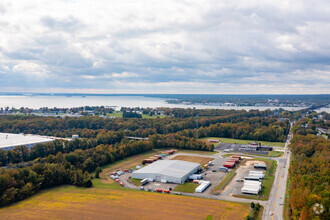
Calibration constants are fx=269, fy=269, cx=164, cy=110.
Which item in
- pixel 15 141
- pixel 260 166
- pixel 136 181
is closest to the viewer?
pixel 136 181

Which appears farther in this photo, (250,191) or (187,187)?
(187,187)

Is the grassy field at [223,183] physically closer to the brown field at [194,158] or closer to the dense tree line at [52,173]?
the brown field at [194,158]

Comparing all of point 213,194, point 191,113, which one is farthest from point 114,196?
point 191,113

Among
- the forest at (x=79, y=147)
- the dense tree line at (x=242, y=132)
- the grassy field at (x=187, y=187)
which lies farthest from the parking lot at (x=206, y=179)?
the dense tree line at (x=242, y=132)

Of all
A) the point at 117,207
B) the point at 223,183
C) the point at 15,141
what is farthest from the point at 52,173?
the point at 15,141

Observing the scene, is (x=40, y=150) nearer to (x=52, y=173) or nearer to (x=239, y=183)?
(x=52, y=173)

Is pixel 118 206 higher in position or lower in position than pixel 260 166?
lower

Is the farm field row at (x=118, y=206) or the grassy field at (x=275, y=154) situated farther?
the grassy field at (x=275, y=154)
